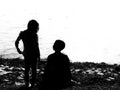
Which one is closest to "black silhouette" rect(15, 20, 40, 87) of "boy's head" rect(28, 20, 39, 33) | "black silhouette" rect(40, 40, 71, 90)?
"boy's head" rect(28, 20, 39, 33)

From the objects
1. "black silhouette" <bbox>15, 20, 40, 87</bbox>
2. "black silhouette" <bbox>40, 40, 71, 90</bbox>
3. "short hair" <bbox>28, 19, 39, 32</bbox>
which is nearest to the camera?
"black silhouette" <bbox>40, 40, 71, 90</bbox>

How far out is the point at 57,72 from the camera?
349 inches

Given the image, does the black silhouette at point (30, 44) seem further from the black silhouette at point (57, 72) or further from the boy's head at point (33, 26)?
the black silhouette at point (57, 72)

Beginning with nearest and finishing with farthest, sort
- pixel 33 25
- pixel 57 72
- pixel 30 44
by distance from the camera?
pixel 57 72 < pixel 33 25 < pixel 30 44

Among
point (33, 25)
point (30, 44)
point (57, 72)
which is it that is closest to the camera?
point (57, 72)

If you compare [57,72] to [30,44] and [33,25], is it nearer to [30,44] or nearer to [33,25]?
[33,25]

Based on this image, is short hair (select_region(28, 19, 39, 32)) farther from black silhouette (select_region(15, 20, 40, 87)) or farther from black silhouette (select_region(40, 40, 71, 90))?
black silhouette (select_region(40, 40, 71, 90))

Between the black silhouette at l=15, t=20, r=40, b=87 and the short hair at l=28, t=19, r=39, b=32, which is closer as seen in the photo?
the short hair at l=28, t=19, r=39, b=32

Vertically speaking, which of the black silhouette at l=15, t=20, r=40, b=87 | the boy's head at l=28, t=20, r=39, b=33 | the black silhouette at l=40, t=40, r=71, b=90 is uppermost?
the boy's head at l=28, t=20, r=39, b=33

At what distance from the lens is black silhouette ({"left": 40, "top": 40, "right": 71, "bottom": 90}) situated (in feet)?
28.8

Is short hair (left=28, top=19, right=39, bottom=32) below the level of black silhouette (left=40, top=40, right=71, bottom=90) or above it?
above

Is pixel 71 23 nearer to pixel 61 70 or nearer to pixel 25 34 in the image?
pixel 25 34

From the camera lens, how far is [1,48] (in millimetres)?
25484

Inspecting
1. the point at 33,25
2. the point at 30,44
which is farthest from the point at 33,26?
the point at 30,44
